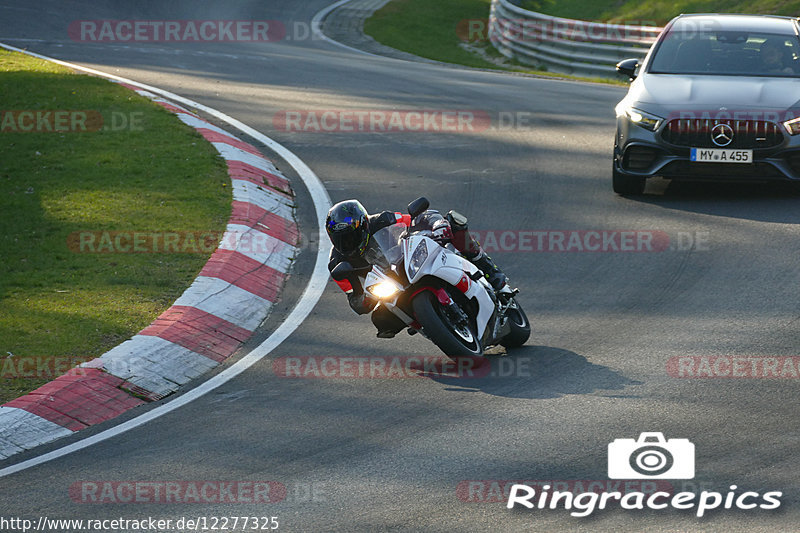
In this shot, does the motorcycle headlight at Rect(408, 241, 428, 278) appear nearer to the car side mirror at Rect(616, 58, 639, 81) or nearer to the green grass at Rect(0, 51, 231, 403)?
the green grass at Rect(0, 51, 231, 403)

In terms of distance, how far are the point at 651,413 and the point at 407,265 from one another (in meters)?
1.93

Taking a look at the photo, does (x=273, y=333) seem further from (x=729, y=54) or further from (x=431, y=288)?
(x=729, y=54)

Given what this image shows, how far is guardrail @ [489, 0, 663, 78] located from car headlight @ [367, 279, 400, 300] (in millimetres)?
16882

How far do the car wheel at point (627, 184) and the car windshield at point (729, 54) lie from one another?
1.39 m

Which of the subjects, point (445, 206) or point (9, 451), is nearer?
point (9, 451)

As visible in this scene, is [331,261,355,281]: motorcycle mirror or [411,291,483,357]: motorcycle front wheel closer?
[411,291,483,357]: motorcycle front wheel

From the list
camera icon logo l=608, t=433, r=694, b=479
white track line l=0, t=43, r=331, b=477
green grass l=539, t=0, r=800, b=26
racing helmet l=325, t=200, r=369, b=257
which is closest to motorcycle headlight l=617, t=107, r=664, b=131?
white track line l=0, t=43, r=331, b=477

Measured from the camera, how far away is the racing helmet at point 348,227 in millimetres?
7211

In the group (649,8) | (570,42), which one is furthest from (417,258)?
(649,8)

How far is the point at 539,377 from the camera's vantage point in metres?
7.28

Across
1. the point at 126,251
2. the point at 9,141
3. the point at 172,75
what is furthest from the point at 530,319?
the point at 172,75

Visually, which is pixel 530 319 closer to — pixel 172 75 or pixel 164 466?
pixel 164 466

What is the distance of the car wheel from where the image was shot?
38.8 ft

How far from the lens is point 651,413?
6387mm
